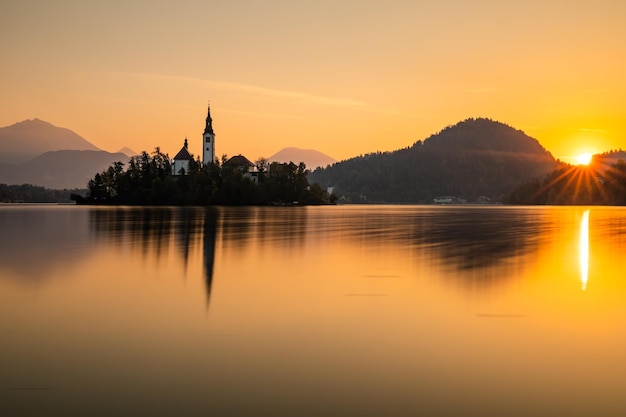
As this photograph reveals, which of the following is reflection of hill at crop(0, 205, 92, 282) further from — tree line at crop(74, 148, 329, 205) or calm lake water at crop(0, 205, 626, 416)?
tree line at crop(74, 148, 329, 205)

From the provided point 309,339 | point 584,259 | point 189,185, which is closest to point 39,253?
point 309,339

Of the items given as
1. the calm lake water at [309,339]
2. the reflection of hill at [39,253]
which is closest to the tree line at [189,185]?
the reflection of hill at [39,253]

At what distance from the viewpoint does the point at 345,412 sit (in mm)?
8039

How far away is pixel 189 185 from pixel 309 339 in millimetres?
156980

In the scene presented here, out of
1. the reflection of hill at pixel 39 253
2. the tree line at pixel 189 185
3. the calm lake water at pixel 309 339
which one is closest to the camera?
the calm lake water at pixel 309 339

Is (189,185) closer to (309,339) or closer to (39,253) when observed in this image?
(39,253)

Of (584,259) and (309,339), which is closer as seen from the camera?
(309,339)

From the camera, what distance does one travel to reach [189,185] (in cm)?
16525

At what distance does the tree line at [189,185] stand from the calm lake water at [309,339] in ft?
455

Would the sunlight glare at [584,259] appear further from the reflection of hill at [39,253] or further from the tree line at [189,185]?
the tree line at [189,185]

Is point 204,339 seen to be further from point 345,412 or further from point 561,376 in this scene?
point 561,376

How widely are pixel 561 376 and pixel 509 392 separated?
154cm

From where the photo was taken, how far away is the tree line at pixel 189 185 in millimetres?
164125

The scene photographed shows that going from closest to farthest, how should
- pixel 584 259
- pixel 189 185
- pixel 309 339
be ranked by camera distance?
pixel 309 339
pixel 584 259
pixel 189 185
